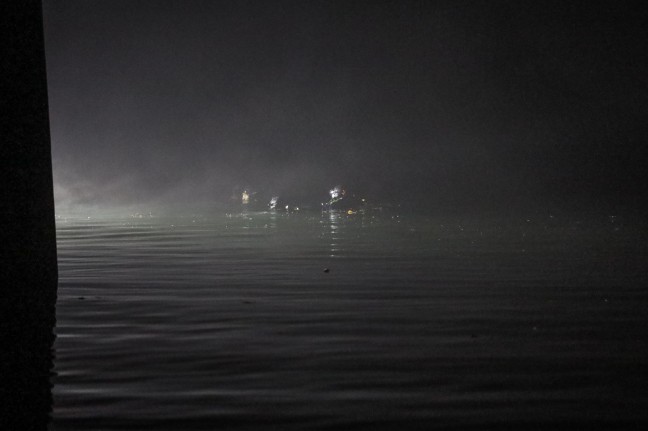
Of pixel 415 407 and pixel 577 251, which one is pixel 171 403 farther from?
pixel 577 251

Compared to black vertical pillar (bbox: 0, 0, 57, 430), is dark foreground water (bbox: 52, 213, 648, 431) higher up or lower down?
lower down

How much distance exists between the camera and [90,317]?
1213 cm

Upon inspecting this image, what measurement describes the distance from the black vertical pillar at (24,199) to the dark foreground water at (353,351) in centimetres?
52

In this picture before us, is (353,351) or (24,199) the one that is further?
(24,199)

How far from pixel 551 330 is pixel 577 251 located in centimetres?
1888

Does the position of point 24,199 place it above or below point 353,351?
above

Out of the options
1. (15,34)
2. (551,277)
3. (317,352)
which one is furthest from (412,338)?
(551,277)

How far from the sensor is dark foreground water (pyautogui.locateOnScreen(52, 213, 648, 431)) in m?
6.42

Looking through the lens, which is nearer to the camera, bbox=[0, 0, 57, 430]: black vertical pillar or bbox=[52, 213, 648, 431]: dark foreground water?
bbox=[52, 213, 648, 431]: dark foreground water

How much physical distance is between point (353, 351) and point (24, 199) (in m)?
6.50

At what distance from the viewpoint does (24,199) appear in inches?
422

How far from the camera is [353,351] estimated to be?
9156mm

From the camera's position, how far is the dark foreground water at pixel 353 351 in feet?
21.1

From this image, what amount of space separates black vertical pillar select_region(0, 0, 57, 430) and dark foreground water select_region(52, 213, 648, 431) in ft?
1.72
